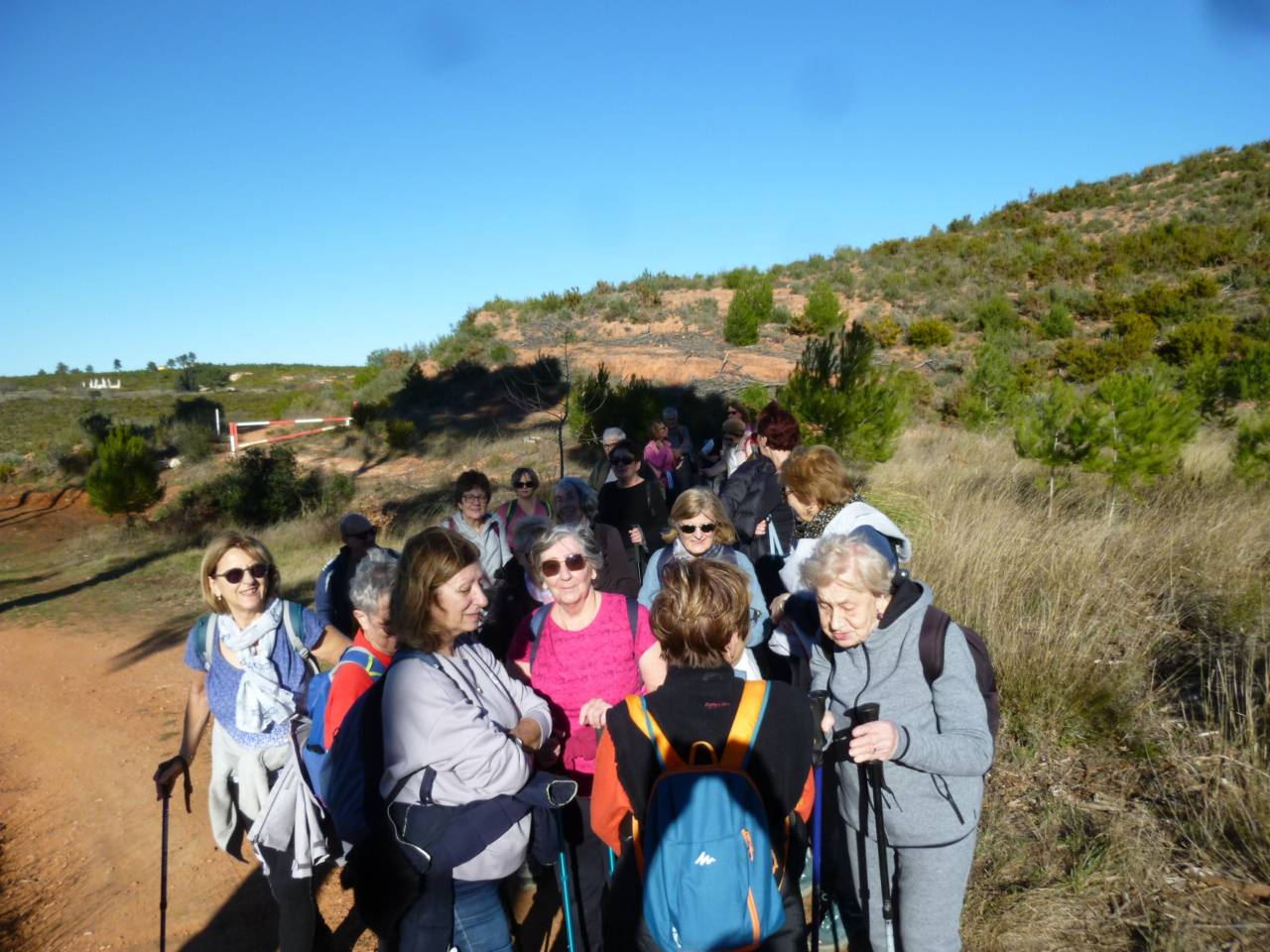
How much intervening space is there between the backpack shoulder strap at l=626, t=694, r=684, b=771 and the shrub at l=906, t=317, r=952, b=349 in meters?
28.2

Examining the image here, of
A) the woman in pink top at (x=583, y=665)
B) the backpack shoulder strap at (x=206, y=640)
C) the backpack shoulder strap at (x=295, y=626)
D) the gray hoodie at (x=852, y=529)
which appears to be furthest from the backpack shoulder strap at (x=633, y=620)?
the backpack shoulder strap at (x=206, y=640)

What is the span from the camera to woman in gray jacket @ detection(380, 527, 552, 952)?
84.7 inches

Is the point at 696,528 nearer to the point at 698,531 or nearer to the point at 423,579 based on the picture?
the point at 698,531

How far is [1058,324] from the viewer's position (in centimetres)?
2655

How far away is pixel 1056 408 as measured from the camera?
27.4ft

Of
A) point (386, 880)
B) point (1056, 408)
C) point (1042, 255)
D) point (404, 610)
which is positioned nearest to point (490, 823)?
point (386, 880)

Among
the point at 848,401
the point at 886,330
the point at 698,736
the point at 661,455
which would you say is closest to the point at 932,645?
the point at 698,736

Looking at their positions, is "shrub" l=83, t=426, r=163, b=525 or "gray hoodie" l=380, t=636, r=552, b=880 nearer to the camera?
"gray hoodie" l=380, t=636, r=552, b=880

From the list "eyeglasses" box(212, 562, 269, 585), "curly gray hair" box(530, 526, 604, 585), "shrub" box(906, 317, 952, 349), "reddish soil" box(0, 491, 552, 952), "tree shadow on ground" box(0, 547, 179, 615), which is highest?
"shrub" box(906, 317, 952, 349)

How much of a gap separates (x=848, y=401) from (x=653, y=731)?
9.48 metres

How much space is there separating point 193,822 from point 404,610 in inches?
128

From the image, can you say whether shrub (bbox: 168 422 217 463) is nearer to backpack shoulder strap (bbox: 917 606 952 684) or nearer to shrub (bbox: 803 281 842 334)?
shrub (bbox: 803 281 842 334)

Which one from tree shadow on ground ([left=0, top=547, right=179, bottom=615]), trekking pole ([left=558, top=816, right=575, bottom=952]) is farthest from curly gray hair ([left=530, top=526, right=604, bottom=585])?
tree shadow on ground ([left=0, top=547, right=179, bottom=615])

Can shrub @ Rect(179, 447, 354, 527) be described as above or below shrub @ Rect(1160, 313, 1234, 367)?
below
